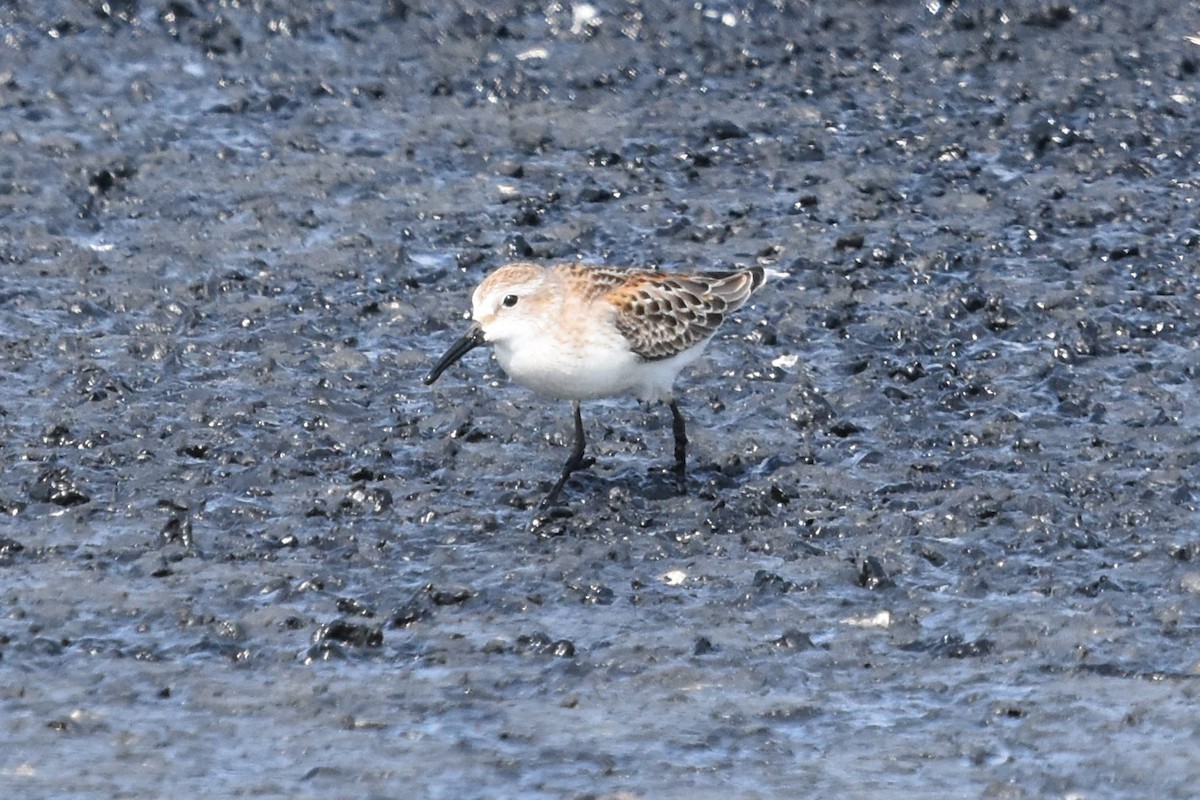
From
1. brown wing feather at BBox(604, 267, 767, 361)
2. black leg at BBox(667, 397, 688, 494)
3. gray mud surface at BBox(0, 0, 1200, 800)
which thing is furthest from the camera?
black leg at BBox(667, 397, 688, 494)

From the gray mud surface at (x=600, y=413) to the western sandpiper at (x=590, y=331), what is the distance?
572 millimetres

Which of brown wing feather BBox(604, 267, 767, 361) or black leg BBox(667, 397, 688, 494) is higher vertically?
brown wing feather BBox(604, 267, 767, 361)

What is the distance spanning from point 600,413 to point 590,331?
61.4 inches

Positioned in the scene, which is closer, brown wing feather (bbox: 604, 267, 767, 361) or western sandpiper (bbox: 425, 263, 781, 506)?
western sandpiper (bbox: 425, 263, 781, 506)

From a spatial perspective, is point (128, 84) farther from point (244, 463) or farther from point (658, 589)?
point (658, 589)

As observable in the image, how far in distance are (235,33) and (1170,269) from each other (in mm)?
8505

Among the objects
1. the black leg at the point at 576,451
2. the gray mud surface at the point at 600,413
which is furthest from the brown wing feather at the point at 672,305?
the gray mud surface at the point at 600,413

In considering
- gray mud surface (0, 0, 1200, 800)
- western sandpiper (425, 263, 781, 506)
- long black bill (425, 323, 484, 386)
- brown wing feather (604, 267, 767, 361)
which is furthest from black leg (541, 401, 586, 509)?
long black bill (425, 323, 484, 386)

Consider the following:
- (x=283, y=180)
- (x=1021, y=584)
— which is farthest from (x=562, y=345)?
(x=283, y=180)

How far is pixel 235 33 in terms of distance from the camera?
57.2 ft

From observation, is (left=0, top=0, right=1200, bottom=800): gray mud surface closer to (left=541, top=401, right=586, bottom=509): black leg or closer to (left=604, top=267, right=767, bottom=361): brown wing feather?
(left=541, top=401, right=586, bottom=509): black leg

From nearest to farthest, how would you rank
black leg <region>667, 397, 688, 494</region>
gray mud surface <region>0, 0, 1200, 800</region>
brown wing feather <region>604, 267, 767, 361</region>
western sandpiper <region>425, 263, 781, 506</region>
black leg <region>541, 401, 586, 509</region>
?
gray mud surface <region>0, 0, 1200, 800</region> → western sandpiper <region>425, 263, 781, 506</region> → brown wing feather <region>604, 267, 767, 361</region> → black leg <region>541, 401, 586, 509</region> → black leg <region>667, 397, 688, 494</region>

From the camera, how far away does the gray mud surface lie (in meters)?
8.75

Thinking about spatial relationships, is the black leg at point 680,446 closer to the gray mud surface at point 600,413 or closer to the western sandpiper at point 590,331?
the western sandpiper at point 590,331
